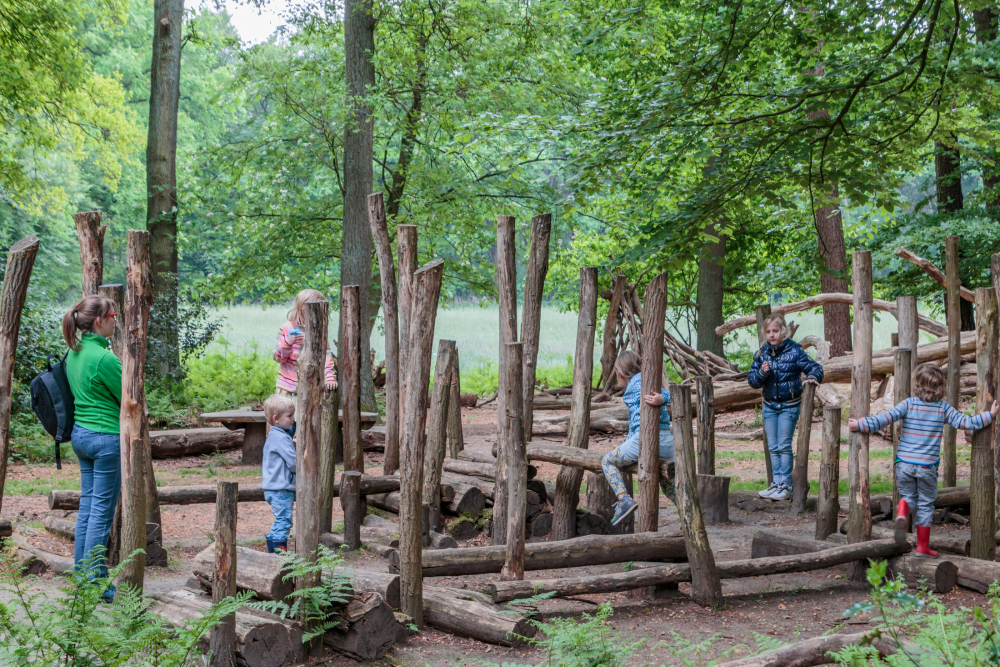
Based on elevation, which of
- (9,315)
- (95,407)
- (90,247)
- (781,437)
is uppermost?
(90,247)

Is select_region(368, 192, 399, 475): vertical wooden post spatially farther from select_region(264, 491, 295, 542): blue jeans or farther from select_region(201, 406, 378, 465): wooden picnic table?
select_region(201, 406, 378, 465): wooden picnic table

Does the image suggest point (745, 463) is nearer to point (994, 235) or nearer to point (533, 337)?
point (994, 235)

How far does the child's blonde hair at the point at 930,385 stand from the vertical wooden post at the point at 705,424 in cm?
176

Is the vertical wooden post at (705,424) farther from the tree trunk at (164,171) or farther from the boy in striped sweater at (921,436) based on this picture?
the tree trunk at (164,171)

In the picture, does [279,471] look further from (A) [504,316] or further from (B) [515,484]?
(A) [504,316]

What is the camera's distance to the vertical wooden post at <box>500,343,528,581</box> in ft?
17.5

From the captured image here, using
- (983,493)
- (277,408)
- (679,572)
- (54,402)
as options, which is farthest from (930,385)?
(54,402)

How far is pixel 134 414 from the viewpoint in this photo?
484cm

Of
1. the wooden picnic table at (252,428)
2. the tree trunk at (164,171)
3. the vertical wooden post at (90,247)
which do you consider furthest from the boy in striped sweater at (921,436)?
the tree trunk at (164,171)

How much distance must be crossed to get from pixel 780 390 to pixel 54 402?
6186mm

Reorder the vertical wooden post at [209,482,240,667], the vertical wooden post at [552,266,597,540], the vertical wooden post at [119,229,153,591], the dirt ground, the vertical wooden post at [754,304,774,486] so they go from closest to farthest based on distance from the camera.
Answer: the vertical wooden post at [209,482,240,667], the dirt ground, the vertical wooden post at [119,229,153,591], the vertical wooden post at [552,266,597,540], the vertical wooden post at [754,304,774,486]

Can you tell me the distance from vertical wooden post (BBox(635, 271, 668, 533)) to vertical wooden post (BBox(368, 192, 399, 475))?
239 centimetres

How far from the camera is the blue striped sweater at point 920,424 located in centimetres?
592

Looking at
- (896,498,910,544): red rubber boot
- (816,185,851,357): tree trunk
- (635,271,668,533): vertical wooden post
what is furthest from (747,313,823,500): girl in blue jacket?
(816,185,851,357): tree trunk
